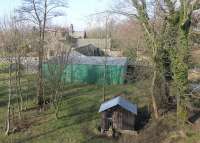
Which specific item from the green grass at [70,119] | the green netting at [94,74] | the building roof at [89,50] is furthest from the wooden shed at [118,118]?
the building roof at [89,50]

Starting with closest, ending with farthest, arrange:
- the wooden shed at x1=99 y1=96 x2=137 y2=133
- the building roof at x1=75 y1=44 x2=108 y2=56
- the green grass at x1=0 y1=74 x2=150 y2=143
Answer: the green grass at x1=0 y1=74 x2=150 y2=143, the wooden shed at x1=99 y1=96 x2=137 y2=133, the building roof at x1=75 y1=44 x2=108 y2=56

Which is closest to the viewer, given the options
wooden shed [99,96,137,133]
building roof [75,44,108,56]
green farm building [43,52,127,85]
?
wooden shed [99,96,137,133]

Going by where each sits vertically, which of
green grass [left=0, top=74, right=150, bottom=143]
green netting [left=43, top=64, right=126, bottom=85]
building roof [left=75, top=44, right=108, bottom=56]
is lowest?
green grass [left=0, top=74, right=150, bottom=143]

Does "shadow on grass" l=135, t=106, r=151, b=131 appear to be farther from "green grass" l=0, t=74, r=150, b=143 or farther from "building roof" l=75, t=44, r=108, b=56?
"building roof" l=75, t=44, r=108, b=56

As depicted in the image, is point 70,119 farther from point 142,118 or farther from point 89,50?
point 89,50

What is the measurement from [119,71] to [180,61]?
11806 mm

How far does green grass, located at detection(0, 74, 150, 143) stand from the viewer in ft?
50.6

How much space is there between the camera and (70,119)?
1786cm

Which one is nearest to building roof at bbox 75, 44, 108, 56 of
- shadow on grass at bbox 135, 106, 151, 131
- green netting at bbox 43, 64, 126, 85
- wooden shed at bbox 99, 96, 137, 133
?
green netting at bbox 43, 64, 126, 85

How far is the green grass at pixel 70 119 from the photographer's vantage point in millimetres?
15414

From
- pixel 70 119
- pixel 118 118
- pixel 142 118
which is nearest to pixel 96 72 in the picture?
pixel 70 119

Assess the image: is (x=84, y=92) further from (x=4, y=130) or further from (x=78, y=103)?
(x=4, y=130)

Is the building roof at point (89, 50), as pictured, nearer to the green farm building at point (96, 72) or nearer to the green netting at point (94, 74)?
the green farm building at point (96, 72)

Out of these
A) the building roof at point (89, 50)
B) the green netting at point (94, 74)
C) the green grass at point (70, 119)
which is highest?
the building roof at point (89, 50)
